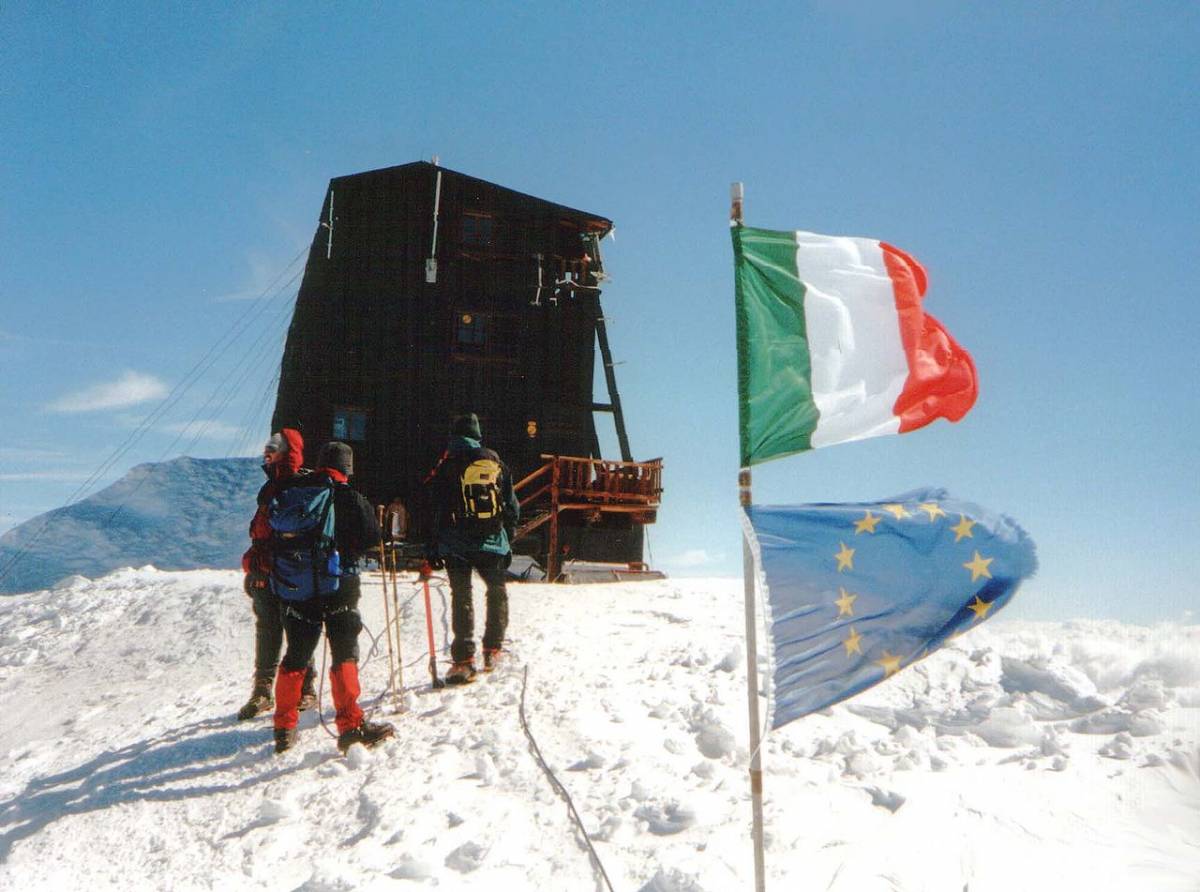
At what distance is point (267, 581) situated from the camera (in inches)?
215

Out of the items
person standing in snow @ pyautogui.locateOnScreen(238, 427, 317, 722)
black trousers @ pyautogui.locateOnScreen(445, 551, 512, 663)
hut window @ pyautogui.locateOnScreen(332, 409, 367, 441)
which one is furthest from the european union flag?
hut window @ pyautogui.locateOnScreen(332, 409, 367, 441)

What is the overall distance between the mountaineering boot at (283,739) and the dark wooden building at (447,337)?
11.7 metres

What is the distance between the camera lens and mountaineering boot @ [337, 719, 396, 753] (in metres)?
4.76

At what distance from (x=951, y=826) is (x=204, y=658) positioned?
24.3 feet

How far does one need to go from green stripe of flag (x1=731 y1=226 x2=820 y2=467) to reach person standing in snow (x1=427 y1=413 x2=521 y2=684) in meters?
2.95

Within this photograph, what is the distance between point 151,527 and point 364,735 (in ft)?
177

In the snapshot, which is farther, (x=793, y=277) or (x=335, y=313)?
(x=335, y=313)

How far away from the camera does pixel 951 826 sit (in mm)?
3570

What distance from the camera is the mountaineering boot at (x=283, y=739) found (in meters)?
4.91

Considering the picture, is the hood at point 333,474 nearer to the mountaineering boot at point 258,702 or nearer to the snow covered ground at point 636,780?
the snow covered ground at point 636,780

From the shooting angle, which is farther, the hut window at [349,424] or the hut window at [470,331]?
the hut window at [470,331]

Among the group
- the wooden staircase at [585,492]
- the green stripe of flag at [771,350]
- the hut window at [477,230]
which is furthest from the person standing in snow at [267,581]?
the hut window at [477,230]

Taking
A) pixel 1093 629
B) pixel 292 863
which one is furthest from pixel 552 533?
pixel 292 863

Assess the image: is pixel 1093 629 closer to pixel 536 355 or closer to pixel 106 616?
pixel 106 616
